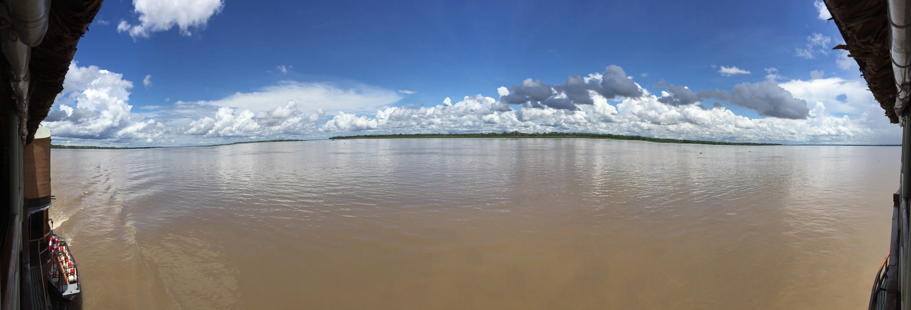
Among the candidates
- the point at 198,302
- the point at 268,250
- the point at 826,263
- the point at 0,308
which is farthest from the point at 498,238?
the point at 0,308

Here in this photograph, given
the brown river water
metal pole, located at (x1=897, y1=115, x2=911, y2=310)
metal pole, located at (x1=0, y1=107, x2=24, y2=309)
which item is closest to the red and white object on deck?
the brown river water

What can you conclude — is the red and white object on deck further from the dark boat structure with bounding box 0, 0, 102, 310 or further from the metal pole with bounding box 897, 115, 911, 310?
the metal pole with bounding box 897, 115, 911, 310

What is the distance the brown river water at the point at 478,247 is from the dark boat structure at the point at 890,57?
2550 mm

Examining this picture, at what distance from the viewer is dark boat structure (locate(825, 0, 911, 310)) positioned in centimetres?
217

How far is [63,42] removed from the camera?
281cm

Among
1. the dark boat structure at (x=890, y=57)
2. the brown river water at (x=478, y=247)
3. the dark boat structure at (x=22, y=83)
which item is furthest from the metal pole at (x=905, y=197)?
the dark boat structure at (x=22, y=83)

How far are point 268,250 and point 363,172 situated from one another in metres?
12.7

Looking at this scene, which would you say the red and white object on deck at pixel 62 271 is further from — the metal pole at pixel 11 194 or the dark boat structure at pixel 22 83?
the metal pole at pixel 11 194

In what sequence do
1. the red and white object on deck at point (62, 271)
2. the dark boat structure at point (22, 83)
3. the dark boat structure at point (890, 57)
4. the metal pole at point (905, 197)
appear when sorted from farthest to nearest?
1. the red and white object on deck at point (62, 271)
2. the metal pole at point (905, 197)
3. the dark boat structure at point (890, 57)
4. the dark boat structure at point (22, 83)

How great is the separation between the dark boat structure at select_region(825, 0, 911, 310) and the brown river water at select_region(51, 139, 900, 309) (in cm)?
255

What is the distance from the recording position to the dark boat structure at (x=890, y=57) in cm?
217

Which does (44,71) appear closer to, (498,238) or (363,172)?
(498,238)

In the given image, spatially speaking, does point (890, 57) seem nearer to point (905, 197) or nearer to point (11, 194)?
point (905, 197)

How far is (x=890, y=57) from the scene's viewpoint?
282cm
